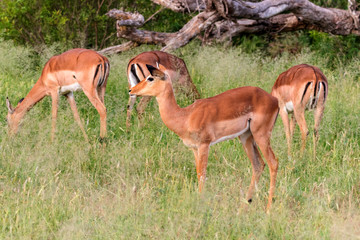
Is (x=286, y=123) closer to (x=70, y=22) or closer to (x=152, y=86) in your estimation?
(x=152, y=86)

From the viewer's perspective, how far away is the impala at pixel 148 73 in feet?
20.8

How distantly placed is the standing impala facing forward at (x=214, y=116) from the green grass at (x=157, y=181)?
25 cm

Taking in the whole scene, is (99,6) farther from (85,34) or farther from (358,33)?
(358,33)

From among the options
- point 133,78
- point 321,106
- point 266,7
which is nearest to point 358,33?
point 266,7

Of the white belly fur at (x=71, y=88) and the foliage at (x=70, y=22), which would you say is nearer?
the white belly fur at (x=71, y=88)

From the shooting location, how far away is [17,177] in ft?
14.0

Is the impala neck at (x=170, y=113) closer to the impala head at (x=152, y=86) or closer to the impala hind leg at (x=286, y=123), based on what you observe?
the impala head at (x=152, y=86)

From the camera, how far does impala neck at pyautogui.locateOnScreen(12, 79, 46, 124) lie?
19.7 feet

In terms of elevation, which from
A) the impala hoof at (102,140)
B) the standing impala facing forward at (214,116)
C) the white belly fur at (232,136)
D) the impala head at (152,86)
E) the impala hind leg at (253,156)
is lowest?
the impala hoof at (102,140)

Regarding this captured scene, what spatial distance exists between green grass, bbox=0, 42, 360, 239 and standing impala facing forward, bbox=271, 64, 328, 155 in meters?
0.14

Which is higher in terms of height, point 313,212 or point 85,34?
point 313,212

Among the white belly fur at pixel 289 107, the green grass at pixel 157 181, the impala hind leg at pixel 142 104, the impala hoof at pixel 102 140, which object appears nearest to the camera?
the green grass at pixel 157 181

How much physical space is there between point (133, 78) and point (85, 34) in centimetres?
353

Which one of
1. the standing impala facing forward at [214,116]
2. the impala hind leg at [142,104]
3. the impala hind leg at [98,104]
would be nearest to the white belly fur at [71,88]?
the impala hind leg at [98,104]
